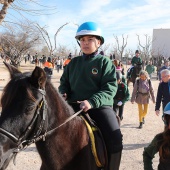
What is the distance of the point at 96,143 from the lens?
7.89 ft

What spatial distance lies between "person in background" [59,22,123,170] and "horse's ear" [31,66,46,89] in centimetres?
71

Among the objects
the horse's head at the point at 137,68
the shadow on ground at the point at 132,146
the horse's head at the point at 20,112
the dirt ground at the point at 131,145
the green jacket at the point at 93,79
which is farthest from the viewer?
the horse's head at the point at 137,68

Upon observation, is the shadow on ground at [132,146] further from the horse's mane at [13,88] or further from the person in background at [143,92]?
the horse's mane at [13,88]

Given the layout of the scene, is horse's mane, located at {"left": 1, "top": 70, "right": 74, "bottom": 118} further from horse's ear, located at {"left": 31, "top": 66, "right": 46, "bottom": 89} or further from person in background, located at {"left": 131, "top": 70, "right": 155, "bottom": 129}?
person in background, located at {"left": 131, "top": 70, "right": 155, "bottom": 129}

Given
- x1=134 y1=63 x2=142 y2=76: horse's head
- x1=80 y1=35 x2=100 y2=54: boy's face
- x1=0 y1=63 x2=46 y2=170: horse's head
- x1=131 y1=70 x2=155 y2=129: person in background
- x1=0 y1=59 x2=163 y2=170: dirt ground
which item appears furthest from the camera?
x1=134 y1=63 x2=142 y2=76: horse's head

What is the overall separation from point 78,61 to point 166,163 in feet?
5.08

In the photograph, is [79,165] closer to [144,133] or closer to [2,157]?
[2,157]

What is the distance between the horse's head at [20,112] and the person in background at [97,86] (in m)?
0.71

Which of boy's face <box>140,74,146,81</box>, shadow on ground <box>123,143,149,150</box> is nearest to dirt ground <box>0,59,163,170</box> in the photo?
shadow on ground <box>123,143,149,150</box>

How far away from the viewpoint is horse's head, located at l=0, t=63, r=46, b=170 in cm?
164

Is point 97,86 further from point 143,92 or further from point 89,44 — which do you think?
point 143,92

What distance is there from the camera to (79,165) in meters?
2.27

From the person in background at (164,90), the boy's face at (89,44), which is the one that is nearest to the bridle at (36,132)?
the boy's face at (89,44)

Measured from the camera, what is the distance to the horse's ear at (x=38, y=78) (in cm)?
173
